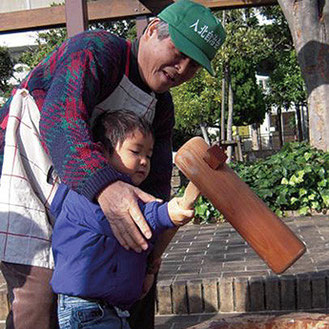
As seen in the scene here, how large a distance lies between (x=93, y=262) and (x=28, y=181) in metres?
0.40

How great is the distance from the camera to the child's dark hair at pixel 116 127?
180cm

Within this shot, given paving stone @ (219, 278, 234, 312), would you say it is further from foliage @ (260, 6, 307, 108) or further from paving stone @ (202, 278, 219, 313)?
foliage @ (260, 6, 307, 108)

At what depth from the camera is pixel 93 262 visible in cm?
172

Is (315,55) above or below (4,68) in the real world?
below

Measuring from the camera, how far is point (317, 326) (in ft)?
6.23

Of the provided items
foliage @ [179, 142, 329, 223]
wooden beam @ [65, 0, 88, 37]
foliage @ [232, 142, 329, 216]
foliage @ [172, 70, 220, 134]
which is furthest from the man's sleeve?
foliage @ [172, 70, 220, 134]

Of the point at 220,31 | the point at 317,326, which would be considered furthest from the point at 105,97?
the point at 317,326

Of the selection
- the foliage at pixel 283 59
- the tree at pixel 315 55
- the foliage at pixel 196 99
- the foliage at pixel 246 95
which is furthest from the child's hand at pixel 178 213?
the foliage at pixel 246 95

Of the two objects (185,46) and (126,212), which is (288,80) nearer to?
(185,46)

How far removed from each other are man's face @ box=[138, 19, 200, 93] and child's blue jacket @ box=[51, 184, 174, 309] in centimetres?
44

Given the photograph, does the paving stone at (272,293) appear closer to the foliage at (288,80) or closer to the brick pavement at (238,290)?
the brick pavement at (238,290)

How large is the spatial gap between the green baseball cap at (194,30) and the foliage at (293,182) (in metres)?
4.28

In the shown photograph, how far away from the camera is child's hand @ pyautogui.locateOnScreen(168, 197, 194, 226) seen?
145 cm

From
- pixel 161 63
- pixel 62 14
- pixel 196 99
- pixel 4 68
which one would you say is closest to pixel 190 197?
pixel 161 63
